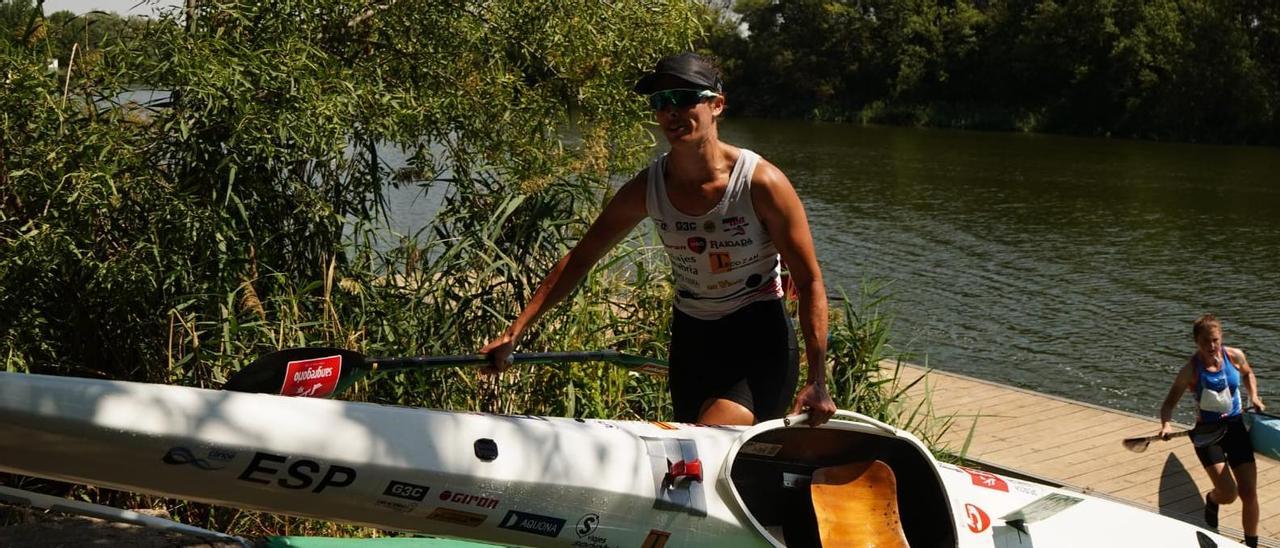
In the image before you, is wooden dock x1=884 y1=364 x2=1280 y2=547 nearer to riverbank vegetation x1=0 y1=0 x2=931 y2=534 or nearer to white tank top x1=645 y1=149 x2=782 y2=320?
riverbank vegetation x1=0 y1=0 x2=931 y2=534

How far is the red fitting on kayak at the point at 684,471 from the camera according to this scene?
3.78m

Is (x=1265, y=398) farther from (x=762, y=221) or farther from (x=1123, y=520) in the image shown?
(x=762, y=221)

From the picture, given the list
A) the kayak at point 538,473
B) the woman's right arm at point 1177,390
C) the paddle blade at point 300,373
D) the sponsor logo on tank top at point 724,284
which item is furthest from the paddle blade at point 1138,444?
the paddle blade at point 300,373

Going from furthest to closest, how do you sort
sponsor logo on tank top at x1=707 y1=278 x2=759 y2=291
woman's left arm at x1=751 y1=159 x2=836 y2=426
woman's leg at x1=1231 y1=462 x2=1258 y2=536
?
1. woman's leg at x1=1231 y1=462 x2=1258 y2=536
2. sponsor logo on tank top at x1=707 y1=278 x2=759 y2=291
3. woman's left arm at x1=751 y1=159 x2=836 y2=426

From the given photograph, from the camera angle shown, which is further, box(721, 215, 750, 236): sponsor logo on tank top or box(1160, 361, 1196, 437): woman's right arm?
box(1160, 361, 1196, 437): woman's right arm

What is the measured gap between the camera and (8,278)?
5484 mm

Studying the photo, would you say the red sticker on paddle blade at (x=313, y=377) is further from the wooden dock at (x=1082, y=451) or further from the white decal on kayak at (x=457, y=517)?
the wooden dock at (x=1082, y=451)

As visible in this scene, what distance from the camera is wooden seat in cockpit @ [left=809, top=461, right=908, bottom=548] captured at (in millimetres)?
4223

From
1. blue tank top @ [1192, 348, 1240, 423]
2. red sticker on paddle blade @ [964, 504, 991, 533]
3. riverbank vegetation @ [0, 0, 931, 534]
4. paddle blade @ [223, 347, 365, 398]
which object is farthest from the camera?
blue tank top @ [1192, 348, 1240, 423]

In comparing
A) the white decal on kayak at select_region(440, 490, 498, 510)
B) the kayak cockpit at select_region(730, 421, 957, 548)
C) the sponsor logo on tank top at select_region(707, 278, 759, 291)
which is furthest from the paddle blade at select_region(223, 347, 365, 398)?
the kayak cockpit at select_region(730, 421, 957, 548)

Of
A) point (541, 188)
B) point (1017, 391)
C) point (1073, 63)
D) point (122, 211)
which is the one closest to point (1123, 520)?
point (541, 188)

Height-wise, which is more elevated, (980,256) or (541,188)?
(541,188)

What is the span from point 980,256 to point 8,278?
17.8m

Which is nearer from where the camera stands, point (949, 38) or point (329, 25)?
point (329, 25)
